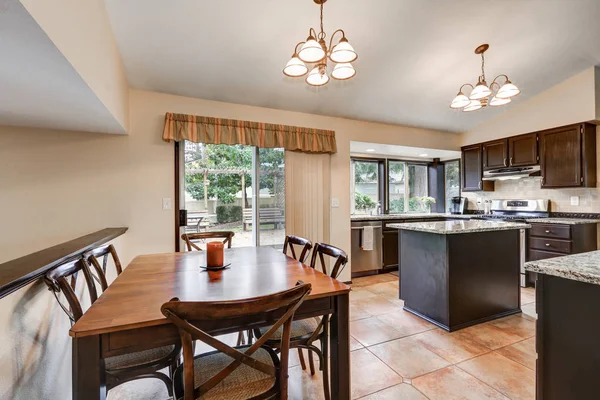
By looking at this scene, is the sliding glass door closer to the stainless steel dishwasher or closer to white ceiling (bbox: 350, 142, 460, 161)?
the stainless steel dishwasher

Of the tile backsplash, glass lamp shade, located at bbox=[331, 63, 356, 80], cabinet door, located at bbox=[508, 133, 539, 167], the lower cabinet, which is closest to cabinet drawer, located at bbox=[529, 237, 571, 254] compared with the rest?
the lower cabinet

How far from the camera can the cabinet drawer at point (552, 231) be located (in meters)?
3.42

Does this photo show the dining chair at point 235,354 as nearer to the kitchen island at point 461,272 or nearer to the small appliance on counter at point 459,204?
the kitchen island at point 461,272

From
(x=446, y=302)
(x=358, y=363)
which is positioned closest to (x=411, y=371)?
(x=358, y=363)

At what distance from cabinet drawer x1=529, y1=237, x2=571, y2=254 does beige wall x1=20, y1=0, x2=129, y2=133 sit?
4849 millimetres

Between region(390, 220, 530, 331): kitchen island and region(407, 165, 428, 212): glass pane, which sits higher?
region(407, 165, 428, 212): glass pane

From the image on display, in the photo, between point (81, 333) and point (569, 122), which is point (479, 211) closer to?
point (569, 122)

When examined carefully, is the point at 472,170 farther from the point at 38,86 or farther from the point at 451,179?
the point at 38,86

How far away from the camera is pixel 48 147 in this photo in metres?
2.66

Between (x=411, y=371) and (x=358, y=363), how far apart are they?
36cm

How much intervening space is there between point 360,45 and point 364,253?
2830 mm

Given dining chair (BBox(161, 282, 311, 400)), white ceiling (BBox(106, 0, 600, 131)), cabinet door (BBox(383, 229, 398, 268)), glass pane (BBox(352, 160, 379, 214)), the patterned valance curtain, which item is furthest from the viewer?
glass pane (BBox(352, 160, 379, 214))

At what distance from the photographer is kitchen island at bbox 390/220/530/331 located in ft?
8.52

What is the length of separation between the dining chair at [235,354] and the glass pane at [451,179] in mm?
5174
